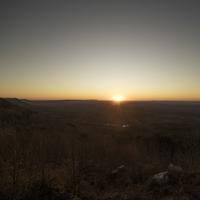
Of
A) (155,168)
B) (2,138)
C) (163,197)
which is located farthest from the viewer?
(2,138)

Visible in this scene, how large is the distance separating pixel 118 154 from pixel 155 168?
1.87m

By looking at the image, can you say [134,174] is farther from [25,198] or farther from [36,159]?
[25,198]

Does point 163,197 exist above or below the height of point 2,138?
below

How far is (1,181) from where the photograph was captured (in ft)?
17.6

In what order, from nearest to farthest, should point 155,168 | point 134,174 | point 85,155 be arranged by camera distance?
1. point 134,174
2. point 155,168
3. point 85,155

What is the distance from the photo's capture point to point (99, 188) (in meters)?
6.27

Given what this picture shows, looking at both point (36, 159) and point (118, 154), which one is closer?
point (36, 159)

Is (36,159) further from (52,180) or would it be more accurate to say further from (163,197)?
(163,197)

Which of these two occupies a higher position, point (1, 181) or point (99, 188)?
point (1, 181)

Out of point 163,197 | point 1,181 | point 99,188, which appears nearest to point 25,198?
point 1,181

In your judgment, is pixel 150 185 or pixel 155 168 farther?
pixel 155 168

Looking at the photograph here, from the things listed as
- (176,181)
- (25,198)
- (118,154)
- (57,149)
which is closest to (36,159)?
(57,149)

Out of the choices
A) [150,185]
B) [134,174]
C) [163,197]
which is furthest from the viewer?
[134,174]

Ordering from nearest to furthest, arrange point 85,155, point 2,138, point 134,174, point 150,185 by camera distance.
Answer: point 150,185 < point 134,174 < point 85,155 < point 2,138
